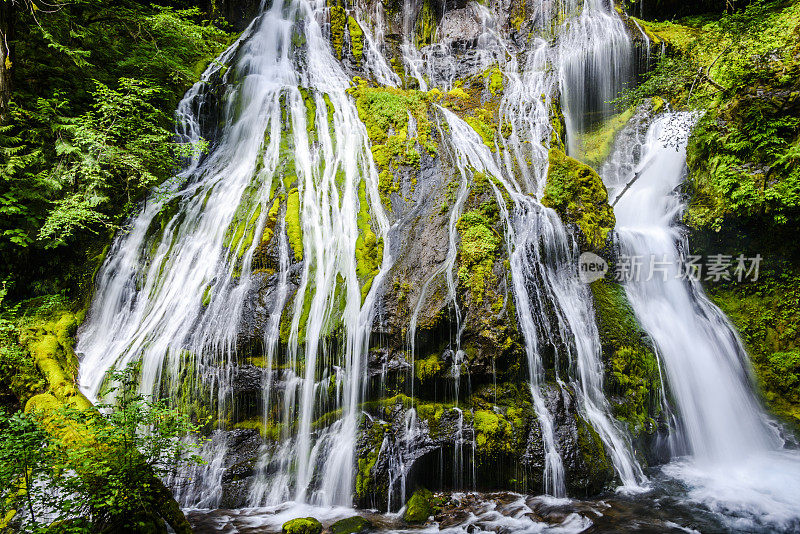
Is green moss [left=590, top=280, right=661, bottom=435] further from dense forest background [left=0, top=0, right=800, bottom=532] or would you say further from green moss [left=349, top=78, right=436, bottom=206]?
green moss [left=349, top=78, right=436, bottom=206]

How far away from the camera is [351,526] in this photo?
15.3ft

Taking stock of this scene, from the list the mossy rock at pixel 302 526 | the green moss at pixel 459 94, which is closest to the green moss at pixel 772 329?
the green moss at pixel 459 94

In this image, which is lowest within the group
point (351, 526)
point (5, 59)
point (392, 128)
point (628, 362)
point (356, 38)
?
point (351, 526)

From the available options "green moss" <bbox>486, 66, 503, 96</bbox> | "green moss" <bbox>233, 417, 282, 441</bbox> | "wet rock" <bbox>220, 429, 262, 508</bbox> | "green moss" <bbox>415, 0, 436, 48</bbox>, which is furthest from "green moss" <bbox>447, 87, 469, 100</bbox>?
"wet rock" <bbox>220, 429, 262, 508</bbox>

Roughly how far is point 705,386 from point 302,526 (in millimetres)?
7647

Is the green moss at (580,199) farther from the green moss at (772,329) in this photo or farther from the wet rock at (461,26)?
the wet rock at (461,26)

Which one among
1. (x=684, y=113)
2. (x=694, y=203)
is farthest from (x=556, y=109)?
(x=694, y=203)

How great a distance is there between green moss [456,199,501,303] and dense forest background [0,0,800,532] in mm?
5665

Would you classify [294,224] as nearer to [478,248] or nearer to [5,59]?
[478,248]

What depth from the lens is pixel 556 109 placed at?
11320 millimetres

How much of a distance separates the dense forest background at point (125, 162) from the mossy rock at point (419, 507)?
4.18 meters

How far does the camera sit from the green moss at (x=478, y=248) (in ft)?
21.0

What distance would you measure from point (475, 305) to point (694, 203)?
707 centimetres

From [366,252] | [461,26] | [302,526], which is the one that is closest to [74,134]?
[366,252]
